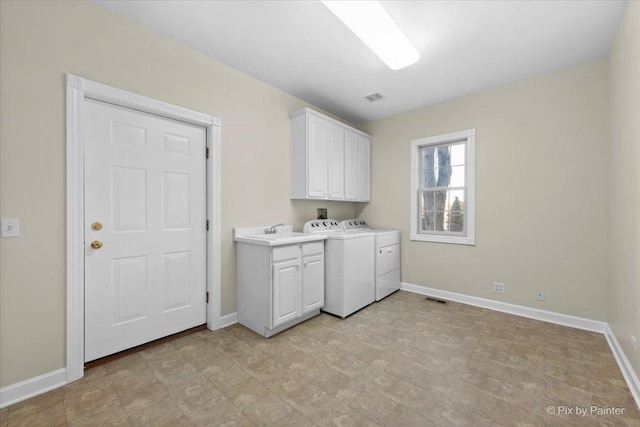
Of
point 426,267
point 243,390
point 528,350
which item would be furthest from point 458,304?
point 243,390

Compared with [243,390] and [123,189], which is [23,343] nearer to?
[123,189]

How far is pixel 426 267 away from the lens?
12.5 ft

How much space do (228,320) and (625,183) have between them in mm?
3689

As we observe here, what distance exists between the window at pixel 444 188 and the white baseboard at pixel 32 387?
3905 millimetres

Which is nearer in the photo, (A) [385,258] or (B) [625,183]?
(B) [625,183]

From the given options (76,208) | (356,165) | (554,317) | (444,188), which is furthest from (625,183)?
(76,208)

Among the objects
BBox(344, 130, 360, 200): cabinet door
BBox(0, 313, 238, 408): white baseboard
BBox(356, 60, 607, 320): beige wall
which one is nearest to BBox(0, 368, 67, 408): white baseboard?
BBox(0, 313, 238, 408): white baseboard

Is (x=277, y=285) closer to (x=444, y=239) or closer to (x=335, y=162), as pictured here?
(x=335, y=162)

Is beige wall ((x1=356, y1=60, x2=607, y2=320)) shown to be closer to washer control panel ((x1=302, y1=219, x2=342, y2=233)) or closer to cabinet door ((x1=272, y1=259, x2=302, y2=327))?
washer control panel ((x1=302, y1=219, x2=342, y2=233))

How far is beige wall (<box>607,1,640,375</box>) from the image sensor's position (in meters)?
1.79

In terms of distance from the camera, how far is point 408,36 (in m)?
2.34

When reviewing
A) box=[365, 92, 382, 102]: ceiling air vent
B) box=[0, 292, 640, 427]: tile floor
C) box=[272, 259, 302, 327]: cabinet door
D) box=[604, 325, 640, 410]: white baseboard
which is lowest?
box=[0, 292, 640, 427]: tile floor

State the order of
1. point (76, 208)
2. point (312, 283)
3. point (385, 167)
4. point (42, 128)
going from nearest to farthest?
point (42, 128) < point (76, 208) < point (312, 283) < point (385, 167)

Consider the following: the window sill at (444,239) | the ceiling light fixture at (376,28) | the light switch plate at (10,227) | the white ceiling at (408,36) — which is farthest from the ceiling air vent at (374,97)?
the light switch plate at (10,227)
